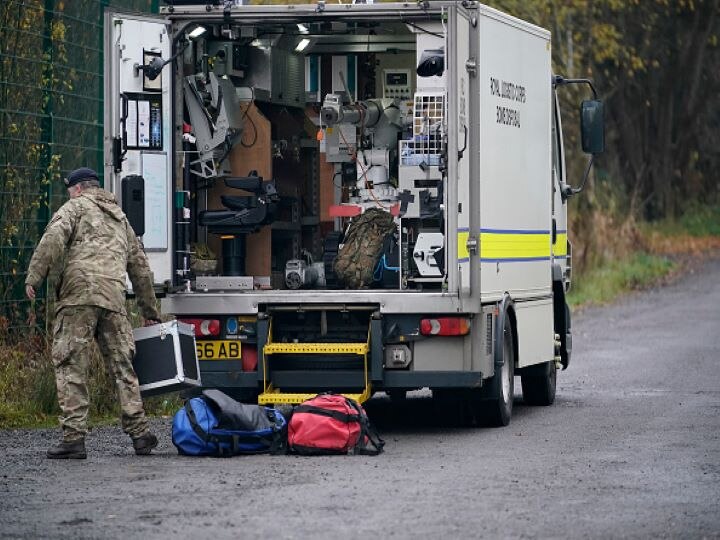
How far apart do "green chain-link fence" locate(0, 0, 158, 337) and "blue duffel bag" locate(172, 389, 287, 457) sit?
11.8 ft

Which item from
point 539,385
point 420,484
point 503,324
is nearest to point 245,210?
point 503,324

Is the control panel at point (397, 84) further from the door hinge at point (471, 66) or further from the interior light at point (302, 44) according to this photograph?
the door hinge at point (471, 66)

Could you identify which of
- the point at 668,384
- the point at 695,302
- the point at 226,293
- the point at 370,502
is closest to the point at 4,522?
the point at 370,502

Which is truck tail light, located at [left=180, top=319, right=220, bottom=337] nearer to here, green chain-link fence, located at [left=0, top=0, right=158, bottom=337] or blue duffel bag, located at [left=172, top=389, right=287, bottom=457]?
blue duffel bag, located at [left=172, top=389, right=287, bottom=457]

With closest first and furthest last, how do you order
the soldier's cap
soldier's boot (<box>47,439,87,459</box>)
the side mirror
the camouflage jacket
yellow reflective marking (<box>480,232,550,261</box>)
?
soldier's boot (<box>47,439,87,459</box>), the camouflage jacket, the soldier's cap, yellow reflective marking (<box>480,232,550,261</box>), the side mirror

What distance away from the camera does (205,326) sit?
41.7ft

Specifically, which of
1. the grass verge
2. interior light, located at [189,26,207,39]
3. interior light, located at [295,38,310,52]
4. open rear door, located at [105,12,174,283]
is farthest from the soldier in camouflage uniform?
the grass verge

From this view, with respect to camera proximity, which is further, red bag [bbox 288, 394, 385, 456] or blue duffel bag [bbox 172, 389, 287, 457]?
red bag [bbox 288, 394, 385, 456]

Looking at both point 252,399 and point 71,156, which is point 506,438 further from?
point 71,156

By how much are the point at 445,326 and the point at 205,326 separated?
169cm

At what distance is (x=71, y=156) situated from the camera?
16125mm

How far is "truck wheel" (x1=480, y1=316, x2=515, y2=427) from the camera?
1301 cm

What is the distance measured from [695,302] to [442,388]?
15.3 m

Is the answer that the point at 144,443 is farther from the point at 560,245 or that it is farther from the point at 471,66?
the point at 560,245
